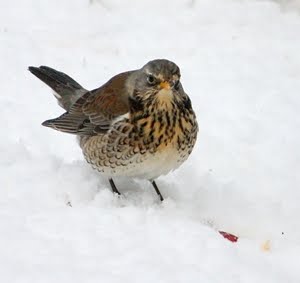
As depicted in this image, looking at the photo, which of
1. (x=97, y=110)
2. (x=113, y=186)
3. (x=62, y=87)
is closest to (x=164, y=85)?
(x=97, y=110)

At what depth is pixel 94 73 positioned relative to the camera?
10.2 meters

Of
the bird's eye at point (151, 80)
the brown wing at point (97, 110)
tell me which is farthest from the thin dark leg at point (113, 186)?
the bird's eye at point (151, 80)

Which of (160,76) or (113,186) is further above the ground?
(160,76)

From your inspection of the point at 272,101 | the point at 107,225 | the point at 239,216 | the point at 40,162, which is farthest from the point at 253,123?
the point at 107,225

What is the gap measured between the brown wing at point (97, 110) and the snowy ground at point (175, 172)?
0.33 metres

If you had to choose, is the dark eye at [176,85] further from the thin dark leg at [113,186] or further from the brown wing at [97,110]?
the thin dark leg at [113,186]

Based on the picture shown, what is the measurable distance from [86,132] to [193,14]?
4715 mm

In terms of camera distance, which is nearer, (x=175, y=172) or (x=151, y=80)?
(x=151, y=80)

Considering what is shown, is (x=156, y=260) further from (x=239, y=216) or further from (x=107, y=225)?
(x=239, y=216)

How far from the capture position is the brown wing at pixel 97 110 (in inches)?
269

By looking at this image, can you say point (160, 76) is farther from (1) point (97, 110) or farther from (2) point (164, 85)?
(1) point (97, 110)

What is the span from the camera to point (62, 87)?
26.8 feet

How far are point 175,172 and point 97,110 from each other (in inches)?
42.0

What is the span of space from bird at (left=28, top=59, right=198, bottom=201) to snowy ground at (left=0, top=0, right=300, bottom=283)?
10.9 inches
